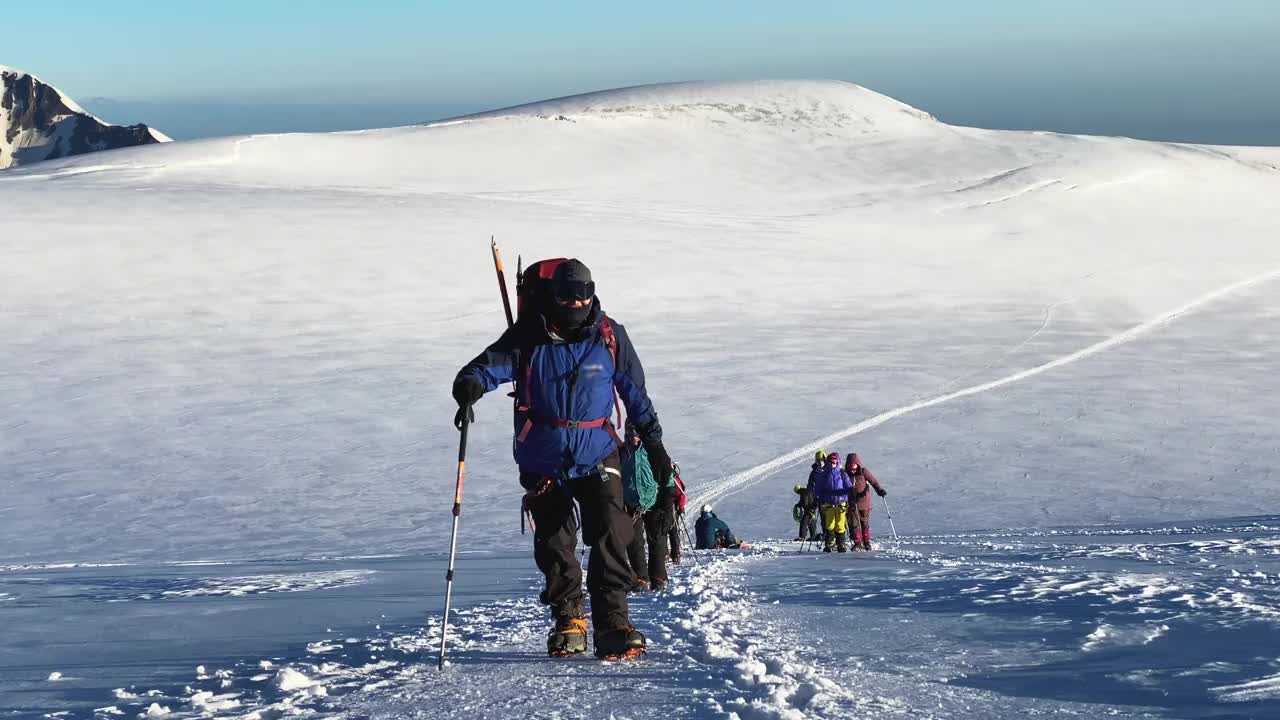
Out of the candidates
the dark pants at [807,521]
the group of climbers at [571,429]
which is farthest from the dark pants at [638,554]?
the dark pants at [807,521]

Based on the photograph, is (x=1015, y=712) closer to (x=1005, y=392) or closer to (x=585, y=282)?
(x=585, y=282)

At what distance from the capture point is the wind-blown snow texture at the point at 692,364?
705 cm

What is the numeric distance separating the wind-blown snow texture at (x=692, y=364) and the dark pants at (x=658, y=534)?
10.7 inches

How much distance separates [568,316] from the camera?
501 cm

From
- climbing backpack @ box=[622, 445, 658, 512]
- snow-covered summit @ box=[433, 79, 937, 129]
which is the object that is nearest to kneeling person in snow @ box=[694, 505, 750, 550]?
climbing backpack @ box=[622, 445, 658, 512]

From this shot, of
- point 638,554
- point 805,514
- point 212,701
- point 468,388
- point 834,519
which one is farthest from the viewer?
point 805,514

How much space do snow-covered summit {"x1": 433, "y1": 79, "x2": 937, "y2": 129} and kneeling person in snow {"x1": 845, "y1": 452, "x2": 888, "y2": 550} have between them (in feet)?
164

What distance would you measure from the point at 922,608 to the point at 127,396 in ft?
52.1

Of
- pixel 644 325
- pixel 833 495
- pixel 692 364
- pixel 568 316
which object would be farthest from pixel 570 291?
pixel 644 325

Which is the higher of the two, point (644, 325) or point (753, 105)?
point (753, 105)

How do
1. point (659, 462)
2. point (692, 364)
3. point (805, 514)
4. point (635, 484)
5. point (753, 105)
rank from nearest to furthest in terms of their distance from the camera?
point (659, 462), point (635, 484), point (805, 514), point (692, 364), point (753, 105)

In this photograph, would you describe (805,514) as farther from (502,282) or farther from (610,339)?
(610,339)

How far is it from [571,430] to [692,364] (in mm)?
17876

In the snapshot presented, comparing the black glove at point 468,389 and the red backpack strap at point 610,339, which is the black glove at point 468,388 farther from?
the red backpack strap at point 610,339
